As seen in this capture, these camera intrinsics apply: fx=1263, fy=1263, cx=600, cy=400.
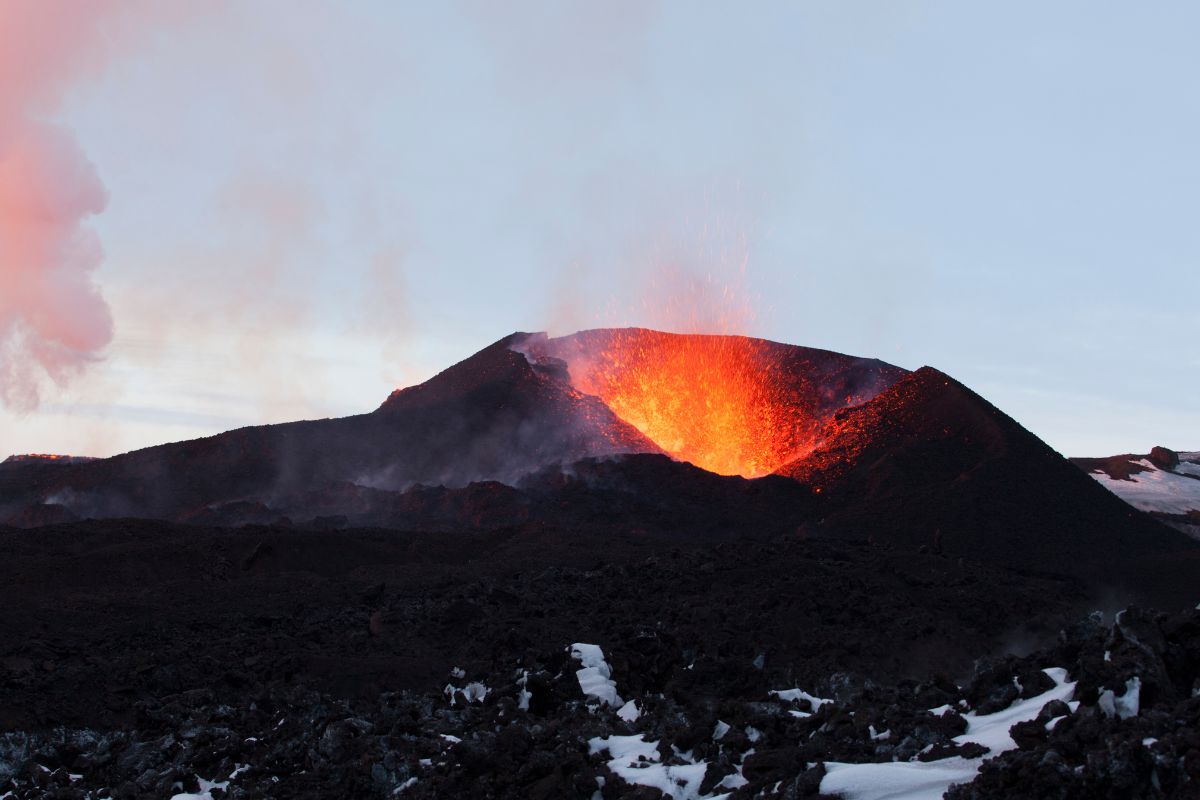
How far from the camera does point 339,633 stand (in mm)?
26125

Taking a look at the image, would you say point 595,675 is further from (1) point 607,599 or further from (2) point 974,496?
(2) point 974,496

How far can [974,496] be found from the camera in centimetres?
4675

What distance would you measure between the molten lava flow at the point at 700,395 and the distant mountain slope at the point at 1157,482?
18.3 meters

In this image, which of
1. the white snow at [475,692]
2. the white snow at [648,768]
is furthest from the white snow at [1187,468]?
the white snow at [648,768]

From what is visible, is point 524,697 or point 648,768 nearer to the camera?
point 648,768

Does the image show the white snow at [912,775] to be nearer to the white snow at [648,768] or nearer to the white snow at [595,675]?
the white snow at [648,768]

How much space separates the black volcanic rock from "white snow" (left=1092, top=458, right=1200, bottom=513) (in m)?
14.3

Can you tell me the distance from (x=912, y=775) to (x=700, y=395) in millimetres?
50737

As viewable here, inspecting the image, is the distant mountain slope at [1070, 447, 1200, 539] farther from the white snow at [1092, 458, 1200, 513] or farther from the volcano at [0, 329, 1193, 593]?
the volcano at [0, 329, 1193, 593]

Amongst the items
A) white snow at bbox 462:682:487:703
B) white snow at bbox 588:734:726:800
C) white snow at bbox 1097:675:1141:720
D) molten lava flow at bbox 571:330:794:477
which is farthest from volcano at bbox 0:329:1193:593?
white snow at bbox 1097:675:1141:720

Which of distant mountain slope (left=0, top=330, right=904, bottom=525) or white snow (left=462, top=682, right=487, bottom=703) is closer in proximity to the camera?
white snow (left=462, top=682, right=487, bottom=703)

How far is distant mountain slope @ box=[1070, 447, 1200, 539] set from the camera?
203 ft

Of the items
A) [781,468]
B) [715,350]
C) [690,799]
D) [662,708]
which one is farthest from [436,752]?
[715,350]

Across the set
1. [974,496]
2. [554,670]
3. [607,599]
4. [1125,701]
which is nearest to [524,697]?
[554,670]
